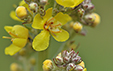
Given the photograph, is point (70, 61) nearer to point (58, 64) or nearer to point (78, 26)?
point (58, 64)

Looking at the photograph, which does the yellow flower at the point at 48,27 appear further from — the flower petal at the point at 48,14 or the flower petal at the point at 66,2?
the flower petal at the point at 66,2

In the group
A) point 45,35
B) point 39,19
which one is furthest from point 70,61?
point 39,19

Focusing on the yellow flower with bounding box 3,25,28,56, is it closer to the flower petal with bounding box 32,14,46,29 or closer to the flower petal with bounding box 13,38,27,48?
the flower petal with bounding box 13,38,27,48

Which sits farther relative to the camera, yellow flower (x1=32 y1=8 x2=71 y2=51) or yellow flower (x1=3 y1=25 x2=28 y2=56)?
yellow flower (x1=3 y1=25 x2=28 y2=56)

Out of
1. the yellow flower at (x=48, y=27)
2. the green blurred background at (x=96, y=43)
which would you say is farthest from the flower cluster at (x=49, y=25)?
the green blurred background at (x=96, y=43)

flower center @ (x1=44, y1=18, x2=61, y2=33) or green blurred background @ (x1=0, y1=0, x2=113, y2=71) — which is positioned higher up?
flower center @ (x1=44, y1=18, x2=61, y2=33)

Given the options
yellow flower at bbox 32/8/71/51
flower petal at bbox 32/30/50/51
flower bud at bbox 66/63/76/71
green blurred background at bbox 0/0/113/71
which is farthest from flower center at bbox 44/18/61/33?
green blurred background at bbox 0/0/113/71

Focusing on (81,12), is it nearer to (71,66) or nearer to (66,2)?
(66,2)
